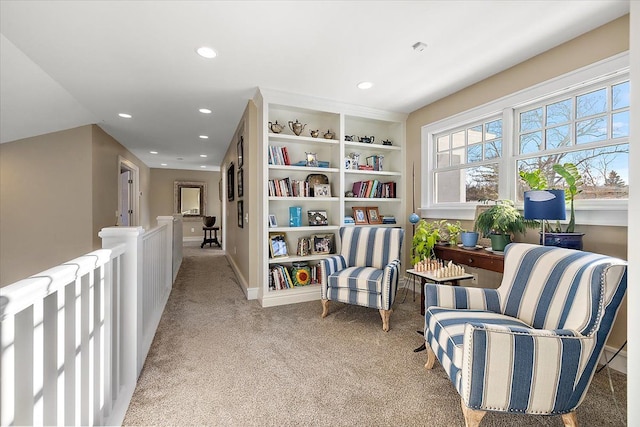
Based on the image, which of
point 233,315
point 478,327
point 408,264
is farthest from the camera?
point 408,264

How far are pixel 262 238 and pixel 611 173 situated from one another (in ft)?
10.2

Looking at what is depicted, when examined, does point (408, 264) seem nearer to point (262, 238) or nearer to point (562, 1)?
point (262, 238)

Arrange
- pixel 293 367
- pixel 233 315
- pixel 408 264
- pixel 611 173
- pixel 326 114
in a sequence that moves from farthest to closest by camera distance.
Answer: pixel 408 264
pixel 326 114
pixel 233 315
pixel 611 173
pixel 293 367

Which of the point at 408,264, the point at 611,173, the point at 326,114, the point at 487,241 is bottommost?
the point at 408,264

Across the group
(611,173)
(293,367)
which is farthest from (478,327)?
(611,173)

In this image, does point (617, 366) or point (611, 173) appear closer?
point (617, 366)

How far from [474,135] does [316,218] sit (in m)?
2.06

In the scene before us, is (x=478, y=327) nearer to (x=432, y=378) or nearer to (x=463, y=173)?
(x=432, y=378)

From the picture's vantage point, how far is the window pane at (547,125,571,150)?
2.38 meters

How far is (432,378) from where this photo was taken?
71.4 inches

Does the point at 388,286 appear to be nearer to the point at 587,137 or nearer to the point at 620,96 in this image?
the point at 587,137

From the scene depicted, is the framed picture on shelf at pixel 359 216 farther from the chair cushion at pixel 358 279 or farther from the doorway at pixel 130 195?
the doorway at pixel 130 195

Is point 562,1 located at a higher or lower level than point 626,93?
higher

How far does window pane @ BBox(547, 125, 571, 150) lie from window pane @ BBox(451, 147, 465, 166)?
896 mm
